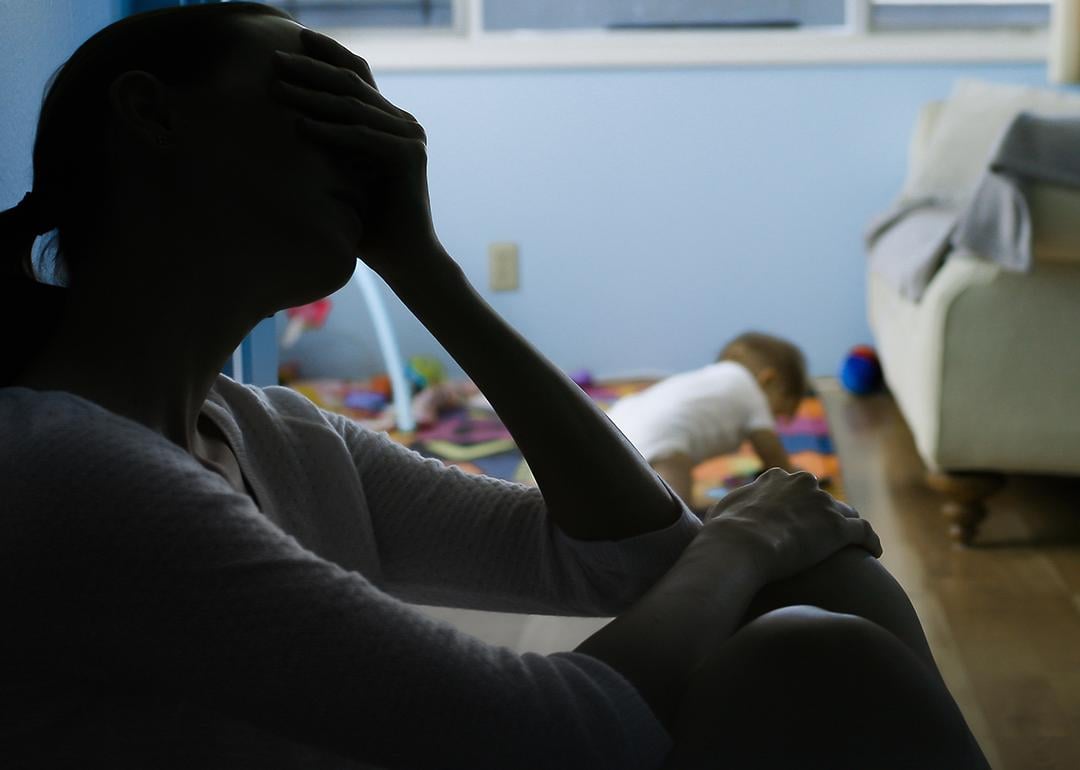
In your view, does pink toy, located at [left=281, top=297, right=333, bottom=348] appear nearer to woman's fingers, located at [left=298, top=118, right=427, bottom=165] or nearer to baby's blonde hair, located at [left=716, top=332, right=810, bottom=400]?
baby's blonde hair, located at [left=716, top=332, right=810, bottom=400]

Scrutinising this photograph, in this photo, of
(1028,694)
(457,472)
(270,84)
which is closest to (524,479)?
(1028,694)

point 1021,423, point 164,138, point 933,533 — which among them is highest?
point 164,138

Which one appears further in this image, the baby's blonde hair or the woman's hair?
the baby's blonde hair

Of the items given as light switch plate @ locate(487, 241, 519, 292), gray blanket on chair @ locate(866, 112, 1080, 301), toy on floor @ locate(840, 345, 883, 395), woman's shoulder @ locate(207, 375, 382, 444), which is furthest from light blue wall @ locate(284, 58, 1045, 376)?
woman's shoulder @ locate(207, 375, 382, 444)

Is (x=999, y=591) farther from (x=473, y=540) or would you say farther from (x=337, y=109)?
(x=337, y=109)

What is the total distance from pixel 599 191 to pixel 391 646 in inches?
130

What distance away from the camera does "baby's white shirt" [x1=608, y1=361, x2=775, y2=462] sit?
2.42 m

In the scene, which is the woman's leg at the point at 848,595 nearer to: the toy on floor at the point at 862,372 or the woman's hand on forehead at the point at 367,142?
the woman's hand on forehead at the point at 367,142

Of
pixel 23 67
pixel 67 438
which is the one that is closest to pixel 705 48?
pixel 23 67

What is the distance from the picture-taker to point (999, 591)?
209cm

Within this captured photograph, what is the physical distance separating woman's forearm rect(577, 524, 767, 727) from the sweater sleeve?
0.23 feet

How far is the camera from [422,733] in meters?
0.57

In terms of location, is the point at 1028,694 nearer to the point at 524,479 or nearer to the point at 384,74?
the point at 524,479

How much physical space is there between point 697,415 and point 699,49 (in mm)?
1607
